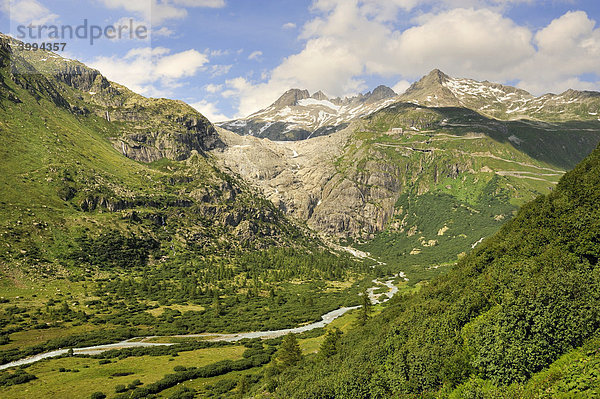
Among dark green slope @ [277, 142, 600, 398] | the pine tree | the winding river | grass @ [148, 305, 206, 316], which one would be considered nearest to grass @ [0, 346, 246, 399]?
the winding river

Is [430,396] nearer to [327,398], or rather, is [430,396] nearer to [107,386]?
[327,398]

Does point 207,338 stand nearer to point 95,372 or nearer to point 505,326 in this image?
point 95,372

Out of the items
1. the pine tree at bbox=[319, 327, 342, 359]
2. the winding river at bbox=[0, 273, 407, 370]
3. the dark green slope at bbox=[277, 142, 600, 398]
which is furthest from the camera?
the winding river at bbox=[0, 273, 407, 370]

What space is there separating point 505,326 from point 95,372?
351 feet

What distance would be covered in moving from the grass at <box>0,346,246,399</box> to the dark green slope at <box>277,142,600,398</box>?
171 feet

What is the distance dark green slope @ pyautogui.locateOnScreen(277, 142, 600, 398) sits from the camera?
36250 millimetres

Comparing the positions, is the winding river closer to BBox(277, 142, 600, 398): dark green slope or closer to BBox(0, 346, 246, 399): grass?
BBox(0, 346, 246, 399): grass

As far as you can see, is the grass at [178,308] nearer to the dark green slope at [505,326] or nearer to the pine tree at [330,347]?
the pine tree at [330,347]

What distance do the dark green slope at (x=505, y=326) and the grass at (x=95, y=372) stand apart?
5220 cm

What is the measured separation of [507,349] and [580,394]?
10.1 meters

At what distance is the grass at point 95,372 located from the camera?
79.9 metres

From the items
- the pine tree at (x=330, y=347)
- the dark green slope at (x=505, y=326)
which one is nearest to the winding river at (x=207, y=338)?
the pine tree at (x=330, y=347)

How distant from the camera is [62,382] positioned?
85938 mm

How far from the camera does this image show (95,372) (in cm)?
9506
